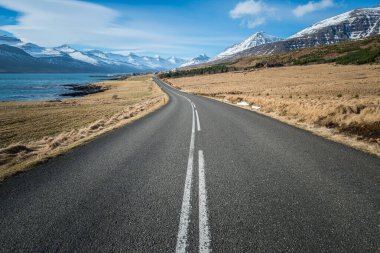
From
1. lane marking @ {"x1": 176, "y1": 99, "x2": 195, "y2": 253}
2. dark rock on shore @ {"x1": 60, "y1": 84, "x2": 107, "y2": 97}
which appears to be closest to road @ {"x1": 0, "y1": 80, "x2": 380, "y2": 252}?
lane marking @ {"x1": 176, "y1": 99, "x2": 195, "y2": 253}

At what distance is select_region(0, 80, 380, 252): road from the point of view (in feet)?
11.5

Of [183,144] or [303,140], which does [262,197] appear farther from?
[303,140]

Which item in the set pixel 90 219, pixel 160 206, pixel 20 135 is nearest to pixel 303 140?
pixel 160 206

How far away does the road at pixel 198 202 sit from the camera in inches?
138

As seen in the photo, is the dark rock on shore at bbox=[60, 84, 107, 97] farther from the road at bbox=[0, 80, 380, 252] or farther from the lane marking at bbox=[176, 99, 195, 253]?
the lane marking at bbox=[176, 99, 195, 253]

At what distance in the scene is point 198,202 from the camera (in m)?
4.61

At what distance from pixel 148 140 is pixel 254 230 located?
7168 mm

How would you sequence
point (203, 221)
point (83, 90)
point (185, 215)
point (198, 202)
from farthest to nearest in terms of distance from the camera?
point (83, 90) < point (198, 202) < point (185, 215) < point (203, 221)

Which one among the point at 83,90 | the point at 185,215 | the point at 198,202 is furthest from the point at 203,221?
the point at 83,90

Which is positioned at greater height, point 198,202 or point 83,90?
point 198,202

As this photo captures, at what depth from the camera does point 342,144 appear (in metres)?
8.78

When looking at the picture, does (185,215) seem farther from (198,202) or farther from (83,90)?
(83,90)

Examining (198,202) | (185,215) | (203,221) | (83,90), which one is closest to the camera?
(203,221)

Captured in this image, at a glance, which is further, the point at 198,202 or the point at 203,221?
the point at 198,202
